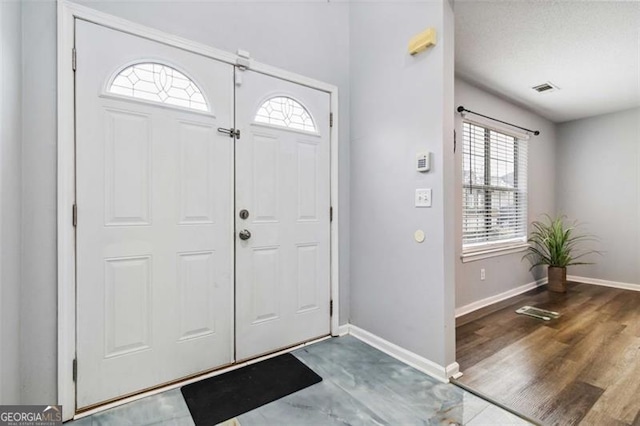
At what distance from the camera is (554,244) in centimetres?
389

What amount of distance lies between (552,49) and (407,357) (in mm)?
2889

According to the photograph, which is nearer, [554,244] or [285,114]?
[285,114]

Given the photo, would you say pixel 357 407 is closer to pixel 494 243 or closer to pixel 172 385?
pixel 172 385

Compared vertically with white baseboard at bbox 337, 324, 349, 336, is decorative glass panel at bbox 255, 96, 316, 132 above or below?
above

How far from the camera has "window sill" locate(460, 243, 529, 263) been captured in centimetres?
302

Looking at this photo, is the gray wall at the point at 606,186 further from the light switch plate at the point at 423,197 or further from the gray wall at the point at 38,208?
the gray wall at the point at 38,208

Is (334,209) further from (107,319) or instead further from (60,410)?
(60,410)

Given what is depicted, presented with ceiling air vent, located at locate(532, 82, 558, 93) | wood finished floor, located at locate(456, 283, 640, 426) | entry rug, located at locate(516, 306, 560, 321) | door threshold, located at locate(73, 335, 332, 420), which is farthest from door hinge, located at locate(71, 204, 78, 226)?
ceiling air vent, located at locate(532, 82, 558, 93)

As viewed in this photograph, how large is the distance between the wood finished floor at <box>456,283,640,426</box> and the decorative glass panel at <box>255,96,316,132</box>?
2.09 metres

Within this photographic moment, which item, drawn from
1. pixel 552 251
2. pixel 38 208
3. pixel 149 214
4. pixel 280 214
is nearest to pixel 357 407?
pixel 280 214

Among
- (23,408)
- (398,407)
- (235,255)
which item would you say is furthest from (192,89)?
(398,407)

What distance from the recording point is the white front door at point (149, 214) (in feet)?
5.10

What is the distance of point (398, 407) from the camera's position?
1.57m

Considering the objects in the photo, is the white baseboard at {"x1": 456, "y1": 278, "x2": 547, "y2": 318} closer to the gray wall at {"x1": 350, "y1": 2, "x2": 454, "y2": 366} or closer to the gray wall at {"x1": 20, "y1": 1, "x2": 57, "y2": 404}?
the gray wall at {"x1": 350, "y1": 2, "x2": 454, "y2": 366}
